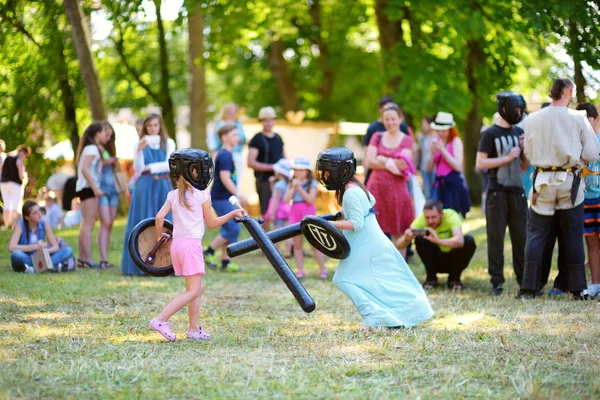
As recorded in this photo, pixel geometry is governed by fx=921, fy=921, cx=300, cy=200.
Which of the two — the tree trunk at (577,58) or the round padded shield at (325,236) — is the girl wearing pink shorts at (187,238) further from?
the tree trunk at (577,58)

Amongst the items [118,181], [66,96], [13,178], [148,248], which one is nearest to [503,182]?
[148,248]

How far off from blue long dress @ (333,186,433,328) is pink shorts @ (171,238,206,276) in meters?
1.21

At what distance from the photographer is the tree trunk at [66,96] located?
59.9ft

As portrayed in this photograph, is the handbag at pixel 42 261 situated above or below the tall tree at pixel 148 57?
below

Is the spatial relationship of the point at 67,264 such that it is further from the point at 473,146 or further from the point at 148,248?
the point at 473,146

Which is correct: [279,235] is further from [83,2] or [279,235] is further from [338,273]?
[83,2]

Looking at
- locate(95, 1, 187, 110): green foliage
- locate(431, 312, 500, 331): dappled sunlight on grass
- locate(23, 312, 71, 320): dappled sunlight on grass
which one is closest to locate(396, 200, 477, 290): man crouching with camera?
locate(431, 312, 500, 331): dappled sunlight on grass

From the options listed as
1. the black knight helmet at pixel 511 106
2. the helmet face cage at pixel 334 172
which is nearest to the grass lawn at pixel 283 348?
the helmet face cage at pixel 334 172

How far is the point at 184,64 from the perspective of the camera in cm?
2975

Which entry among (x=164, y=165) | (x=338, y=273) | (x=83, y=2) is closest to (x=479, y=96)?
(x=83, y=2)

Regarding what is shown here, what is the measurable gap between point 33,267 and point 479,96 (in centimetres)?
1075

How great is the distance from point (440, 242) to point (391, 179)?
1.58 metres

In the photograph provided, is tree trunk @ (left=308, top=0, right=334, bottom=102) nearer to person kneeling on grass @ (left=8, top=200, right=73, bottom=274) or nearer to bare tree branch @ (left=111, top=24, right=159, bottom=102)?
bare tree branch @ (left=111, top=24, right=159, bottom=102)

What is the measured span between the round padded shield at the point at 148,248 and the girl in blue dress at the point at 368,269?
1.32 meters
